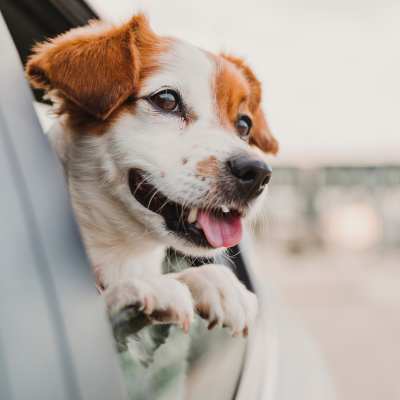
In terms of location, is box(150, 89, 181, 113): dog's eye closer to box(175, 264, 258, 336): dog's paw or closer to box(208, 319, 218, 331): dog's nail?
box(175, 264, 258, 336): dog's paw

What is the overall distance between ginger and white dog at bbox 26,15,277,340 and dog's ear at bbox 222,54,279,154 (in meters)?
0.27

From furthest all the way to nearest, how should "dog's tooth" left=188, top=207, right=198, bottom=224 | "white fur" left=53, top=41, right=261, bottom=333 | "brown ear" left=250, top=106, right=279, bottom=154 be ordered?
"brown ear" left=250, top=106, right=279, bottom=154
"dog's tooth" left=188, top=207, right=198, bottom=224
"white fur" left=53, top=41, right=261, bottom=333

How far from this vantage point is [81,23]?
4.59 feet

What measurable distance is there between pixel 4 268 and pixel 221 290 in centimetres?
55

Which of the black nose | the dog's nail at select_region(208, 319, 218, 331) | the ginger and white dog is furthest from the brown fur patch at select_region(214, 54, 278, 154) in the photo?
the dog's nail at select_region(208, 319, 218, 331)

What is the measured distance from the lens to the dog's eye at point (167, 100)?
1.41 m

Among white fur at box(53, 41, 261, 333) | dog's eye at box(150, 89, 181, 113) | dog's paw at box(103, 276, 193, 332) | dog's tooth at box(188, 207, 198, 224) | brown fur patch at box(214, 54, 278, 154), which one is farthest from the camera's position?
brown fur patch at box(214, 54, 278, 154)

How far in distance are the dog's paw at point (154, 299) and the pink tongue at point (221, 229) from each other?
7.8 inches

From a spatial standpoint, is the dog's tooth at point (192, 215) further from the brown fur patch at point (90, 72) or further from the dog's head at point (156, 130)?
the brown fur patch at point (90, 72)

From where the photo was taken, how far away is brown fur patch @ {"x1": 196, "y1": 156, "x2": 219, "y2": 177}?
1344 millimetres

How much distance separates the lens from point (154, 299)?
1.00 meters

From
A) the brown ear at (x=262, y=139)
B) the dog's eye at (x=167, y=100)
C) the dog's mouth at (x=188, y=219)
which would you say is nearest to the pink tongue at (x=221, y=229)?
the dog's mouth at (x=188, y=219)

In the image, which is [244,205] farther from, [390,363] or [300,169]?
[300,169]

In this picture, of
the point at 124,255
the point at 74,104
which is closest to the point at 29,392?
the point at 124,255
